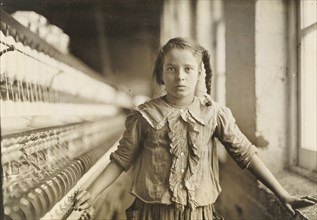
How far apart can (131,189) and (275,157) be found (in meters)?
0.62

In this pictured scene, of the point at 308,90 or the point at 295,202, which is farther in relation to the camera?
the point at 308,90

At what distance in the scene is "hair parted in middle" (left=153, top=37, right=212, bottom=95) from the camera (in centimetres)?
135

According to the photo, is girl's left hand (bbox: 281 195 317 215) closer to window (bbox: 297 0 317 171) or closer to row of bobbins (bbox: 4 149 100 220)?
window (bbox: 297 0 317 171)

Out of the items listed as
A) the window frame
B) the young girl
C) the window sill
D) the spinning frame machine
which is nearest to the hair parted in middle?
the young girl

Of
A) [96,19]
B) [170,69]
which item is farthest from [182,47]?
[96,19]

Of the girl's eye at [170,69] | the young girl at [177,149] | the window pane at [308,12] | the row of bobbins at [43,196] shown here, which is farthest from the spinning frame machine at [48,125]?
the window pane at [308,12]

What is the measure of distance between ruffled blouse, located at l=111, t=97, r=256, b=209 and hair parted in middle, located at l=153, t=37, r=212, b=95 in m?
0.09

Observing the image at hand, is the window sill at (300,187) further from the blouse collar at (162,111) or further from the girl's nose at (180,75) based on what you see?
the girl's nose at (180,75)

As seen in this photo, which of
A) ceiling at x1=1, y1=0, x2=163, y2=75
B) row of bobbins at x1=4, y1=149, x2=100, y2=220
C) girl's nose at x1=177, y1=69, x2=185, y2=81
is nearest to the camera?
row of bobbins at x1=4, y1=149, x2=100, y2=220

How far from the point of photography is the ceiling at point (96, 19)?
1425 mm

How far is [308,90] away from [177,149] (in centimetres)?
63

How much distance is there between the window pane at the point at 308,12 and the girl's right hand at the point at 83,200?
1.09 m

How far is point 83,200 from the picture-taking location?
1.31 metres

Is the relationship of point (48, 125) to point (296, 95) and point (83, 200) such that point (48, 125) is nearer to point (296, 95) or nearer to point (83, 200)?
point (83, 200)
